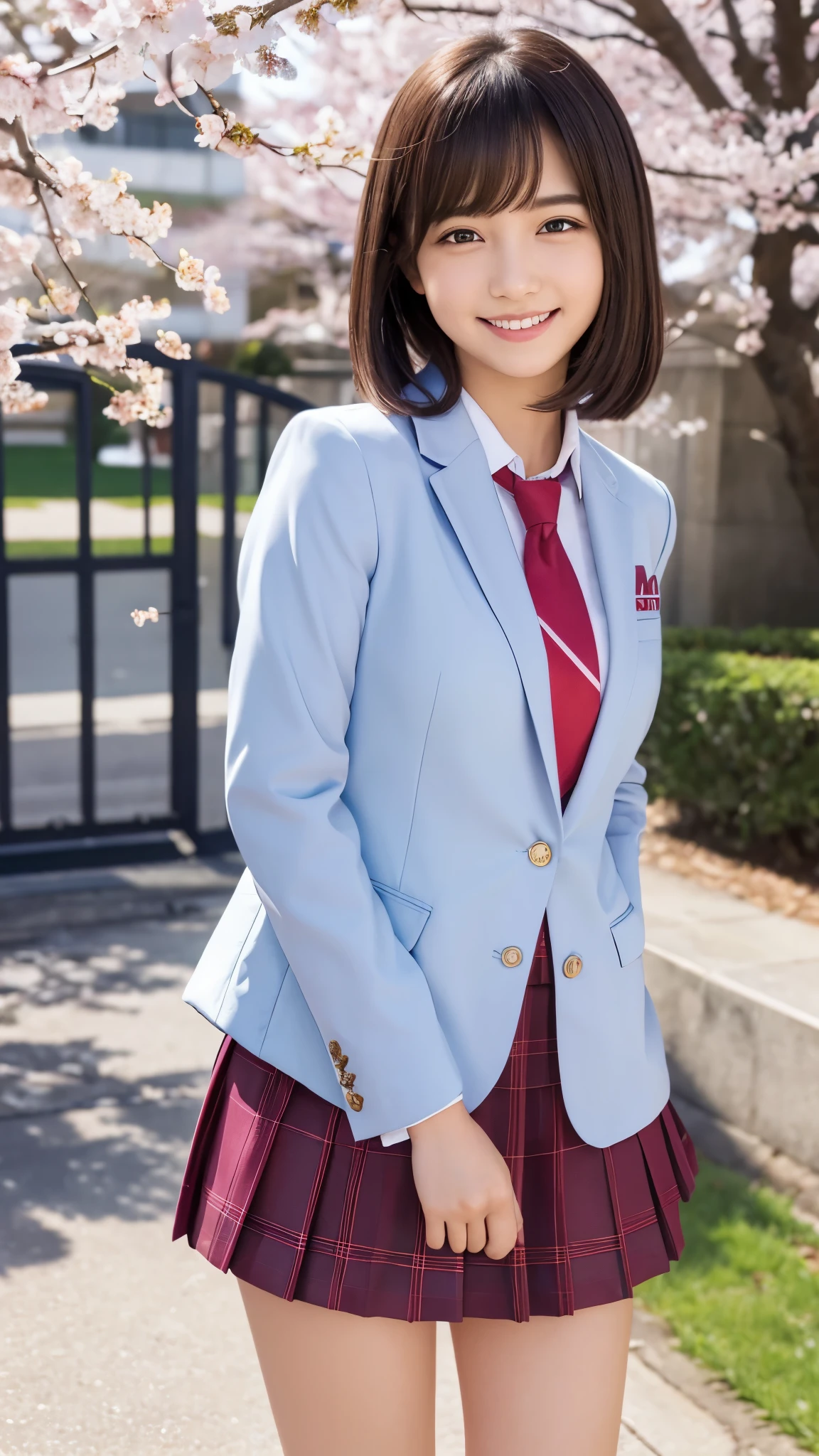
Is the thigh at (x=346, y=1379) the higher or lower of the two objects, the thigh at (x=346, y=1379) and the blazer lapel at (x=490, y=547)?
the lower

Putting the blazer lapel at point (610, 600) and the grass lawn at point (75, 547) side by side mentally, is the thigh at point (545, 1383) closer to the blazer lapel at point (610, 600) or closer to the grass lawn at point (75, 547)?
the blazer lapel at point (610, 600)

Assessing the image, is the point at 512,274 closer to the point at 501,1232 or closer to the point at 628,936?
the point at 628,936

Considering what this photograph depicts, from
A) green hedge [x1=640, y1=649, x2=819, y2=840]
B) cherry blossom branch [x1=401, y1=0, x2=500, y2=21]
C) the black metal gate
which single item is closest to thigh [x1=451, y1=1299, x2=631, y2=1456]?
green hedge [x1=640, y1=649, x2=819, y2=840]

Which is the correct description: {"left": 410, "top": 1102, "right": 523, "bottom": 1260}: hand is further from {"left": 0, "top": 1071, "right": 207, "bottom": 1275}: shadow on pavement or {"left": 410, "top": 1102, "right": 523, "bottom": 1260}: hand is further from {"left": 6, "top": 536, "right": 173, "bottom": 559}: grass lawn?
{"left": 6, "top": 536, "right": 173, "bottom": 559}: grass lawn

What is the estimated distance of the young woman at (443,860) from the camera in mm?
1489

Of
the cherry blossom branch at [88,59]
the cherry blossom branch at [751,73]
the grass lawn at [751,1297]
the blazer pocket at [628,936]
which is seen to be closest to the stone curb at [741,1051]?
the grass lawn at [751,1297]

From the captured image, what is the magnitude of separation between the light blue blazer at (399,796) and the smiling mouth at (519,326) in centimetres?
10

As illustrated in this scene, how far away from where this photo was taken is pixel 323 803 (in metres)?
1.47

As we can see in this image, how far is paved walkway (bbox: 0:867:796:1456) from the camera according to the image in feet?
8.88

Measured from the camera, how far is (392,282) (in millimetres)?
1742

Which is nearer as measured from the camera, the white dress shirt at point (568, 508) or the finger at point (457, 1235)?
the finger at point (457, 1235)

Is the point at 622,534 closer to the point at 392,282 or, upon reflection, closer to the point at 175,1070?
the point at 392,282

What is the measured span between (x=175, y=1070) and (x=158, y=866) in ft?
6.91

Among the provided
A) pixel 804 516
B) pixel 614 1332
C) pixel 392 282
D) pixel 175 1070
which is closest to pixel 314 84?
pixel 804 516
